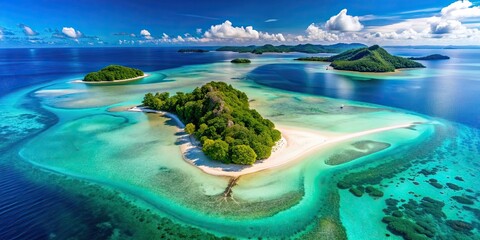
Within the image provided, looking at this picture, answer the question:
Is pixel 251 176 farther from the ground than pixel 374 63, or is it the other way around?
pixel 374 63

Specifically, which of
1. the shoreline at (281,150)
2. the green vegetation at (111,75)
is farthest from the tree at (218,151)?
the green vegetation at (111,75)

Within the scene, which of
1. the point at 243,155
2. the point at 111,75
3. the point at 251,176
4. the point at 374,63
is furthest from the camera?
the point at 374,63

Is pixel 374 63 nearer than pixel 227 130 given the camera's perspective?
No

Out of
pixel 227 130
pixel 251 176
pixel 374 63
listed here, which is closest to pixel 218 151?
pixel 227 130

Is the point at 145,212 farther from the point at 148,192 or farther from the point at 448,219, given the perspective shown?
the point at 448,219

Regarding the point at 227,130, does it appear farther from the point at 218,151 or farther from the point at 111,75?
the point at 111,75

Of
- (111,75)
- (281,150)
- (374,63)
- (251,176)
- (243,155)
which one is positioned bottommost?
(251,176)

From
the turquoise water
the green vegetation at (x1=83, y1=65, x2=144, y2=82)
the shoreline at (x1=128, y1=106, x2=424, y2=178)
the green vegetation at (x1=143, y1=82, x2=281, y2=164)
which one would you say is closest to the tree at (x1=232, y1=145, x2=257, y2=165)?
the green vegetation at (x1=143, y1=82, x2=281, y2=164)

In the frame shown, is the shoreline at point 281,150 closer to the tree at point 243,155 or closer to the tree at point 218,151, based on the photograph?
the tree at point 218,151
